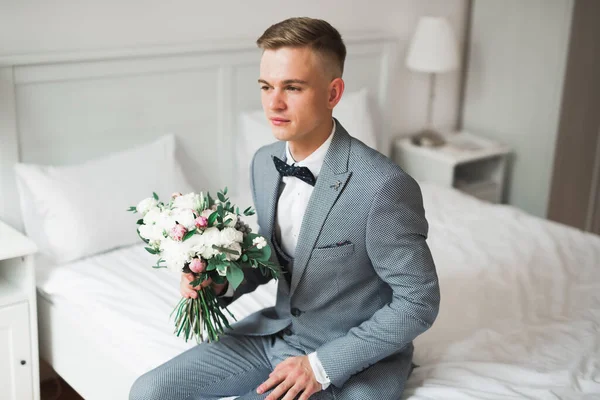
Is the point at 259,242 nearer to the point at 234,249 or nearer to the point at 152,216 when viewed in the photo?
the point at 234,249

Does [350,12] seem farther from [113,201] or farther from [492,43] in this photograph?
[113,201]

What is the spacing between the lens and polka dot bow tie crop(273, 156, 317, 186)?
5.96ft

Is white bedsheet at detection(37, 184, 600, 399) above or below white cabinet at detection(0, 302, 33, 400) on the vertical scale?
above

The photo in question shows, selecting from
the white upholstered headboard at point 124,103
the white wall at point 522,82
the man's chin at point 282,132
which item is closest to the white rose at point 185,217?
the man's chin at point 282,132

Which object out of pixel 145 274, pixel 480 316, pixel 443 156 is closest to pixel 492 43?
pixel 443 156

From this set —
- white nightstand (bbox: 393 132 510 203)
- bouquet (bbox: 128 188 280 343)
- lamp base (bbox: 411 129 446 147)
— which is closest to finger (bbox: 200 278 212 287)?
bouquet (bbox: 128 188 280 343)

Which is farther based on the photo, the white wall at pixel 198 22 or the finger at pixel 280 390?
the white wall at pixel 198 22

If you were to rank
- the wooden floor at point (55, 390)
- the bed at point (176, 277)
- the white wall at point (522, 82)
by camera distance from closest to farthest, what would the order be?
the bed at point (176, 277) < the wooden floor at point (55, 390) < the white wall at point (522, 82)

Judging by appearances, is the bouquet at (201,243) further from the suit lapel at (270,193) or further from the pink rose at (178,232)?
the suit lapel at (270,193)

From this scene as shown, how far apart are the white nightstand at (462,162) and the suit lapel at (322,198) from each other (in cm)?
209

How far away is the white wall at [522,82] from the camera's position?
3842 mm

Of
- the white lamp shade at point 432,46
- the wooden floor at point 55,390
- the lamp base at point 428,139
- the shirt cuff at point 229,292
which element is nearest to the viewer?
the shirt cuff at point 229,292

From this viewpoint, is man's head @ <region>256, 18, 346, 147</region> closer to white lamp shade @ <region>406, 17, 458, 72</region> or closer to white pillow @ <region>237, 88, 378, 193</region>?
white pillow @ <region>237, 88, 378, 193</region>

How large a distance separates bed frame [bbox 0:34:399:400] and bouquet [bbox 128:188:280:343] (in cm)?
58
